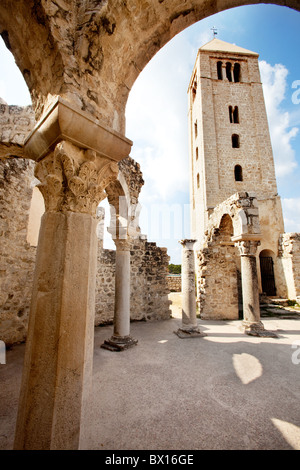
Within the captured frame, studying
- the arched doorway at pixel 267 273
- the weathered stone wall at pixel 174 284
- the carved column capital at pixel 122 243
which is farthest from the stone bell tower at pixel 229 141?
the carved column capital at pixel 122 243

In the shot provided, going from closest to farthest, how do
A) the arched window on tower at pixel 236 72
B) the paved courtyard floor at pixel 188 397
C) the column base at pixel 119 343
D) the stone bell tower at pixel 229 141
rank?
the paved courtyard floor at pixel 188 397 → the column base at pixel 119 343 → the stone bell tower at pixel 229 141 → the arched window on tower at pixel 236 72

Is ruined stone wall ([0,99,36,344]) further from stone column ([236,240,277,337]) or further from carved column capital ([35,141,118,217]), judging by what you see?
stone column ([236,240,277,337])

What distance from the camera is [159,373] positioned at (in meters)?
3.60

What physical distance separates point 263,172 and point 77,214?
664 inches

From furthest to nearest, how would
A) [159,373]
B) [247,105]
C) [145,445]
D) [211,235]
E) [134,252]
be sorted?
[247,105]
[211,235]
[134,252]
[159,373]
[145,445]

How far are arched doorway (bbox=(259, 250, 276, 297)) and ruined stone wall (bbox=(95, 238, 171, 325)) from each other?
7.86 m

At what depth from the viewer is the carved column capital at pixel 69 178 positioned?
1631mm

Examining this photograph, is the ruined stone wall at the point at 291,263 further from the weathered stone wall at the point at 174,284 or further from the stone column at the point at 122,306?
the stone column at the point at 122,306

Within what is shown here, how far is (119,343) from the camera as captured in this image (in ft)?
15.7

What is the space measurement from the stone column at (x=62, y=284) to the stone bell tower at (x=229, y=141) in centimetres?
1320

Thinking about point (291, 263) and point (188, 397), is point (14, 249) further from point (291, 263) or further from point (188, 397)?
point (291, 263)

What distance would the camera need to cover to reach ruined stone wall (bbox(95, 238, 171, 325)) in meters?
7.20
